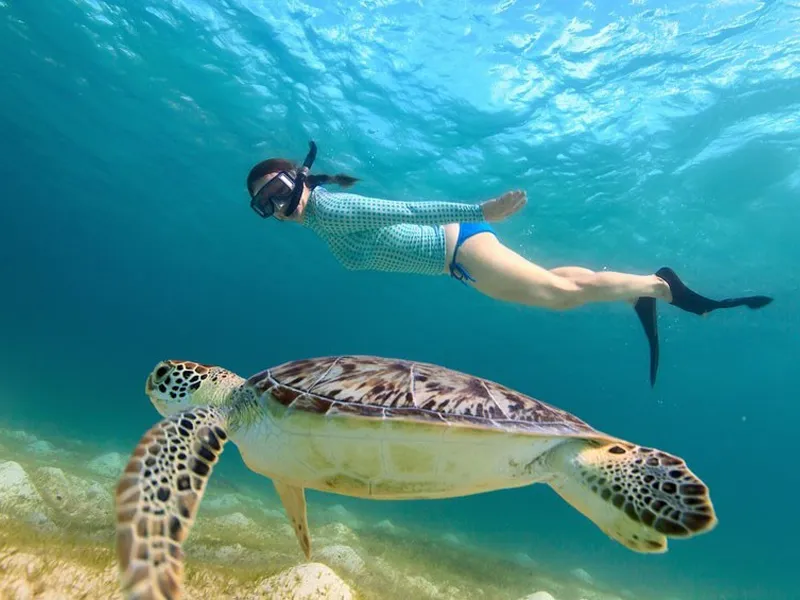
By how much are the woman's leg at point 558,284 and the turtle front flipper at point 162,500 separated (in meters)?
3.49

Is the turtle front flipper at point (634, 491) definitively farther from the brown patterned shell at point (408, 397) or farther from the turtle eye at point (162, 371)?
the turtle eye at point (162, 371)

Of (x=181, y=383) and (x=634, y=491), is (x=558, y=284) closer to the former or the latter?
(x=634, y=491)

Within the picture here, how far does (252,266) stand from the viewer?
120ft

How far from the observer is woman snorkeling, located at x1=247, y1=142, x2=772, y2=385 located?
15.4 feet

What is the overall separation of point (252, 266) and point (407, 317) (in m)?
16.0

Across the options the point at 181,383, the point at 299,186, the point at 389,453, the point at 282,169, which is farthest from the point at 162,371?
the point at 282,169

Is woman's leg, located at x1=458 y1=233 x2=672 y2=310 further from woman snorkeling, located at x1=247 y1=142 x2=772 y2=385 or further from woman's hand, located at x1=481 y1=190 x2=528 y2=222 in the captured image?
woman's hand, located at x1=481 y1=190 x2=528 y2=222

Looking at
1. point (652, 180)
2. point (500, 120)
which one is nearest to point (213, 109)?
point (500, 120)

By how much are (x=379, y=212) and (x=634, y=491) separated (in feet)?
11.8

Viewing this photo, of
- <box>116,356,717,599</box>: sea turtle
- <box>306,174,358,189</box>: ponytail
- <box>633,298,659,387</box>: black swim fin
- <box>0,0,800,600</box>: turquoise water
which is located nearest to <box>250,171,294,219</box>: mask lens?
<box>306,174,358,189</box>: ponytail

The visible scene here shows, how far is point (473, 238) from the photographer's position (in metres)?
5.35

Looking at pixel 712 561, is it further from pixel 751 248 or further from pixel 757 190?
pixel 757 190

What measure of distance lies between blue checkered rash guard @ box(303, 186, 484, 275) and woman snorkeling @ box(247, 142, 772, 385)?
0.01 m

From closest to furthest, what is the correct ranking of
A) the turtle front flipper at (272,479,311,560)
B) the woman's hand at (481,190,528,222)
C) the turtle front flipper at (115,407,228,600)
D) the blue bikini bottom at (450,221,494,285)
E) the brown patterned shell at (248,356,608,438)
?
the turtle front flipper at (115,407,228,600) → the brown patterned shell at (248,356,608,438) → the turtle front flipper at (272,479,311,560) → the woman's hand at (481,190,528,222) → the blue bikini bottom at (450,221,494,285)
